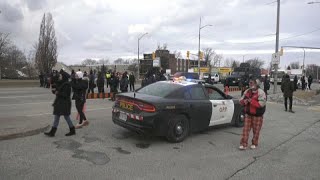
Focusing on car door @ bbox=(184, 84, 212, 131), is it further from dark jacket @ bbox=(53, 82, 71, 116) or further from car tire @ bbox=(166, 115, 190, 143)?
dark jacket @ bbox=(53, 82, 71, 116)

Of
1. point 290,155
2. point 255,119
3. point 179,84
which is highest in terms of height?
point 179,84

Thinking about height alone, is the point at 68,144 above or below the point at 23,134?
below

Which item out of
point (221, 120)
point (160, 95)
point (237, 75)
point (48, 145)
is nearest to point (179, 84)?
point (160, 95)

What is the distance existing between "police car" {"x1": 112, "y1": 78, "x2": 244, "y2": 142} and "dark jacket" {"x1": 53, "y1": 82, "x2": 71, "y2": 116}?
117 cm

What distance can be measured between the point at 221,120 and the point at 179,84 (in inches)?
68.1

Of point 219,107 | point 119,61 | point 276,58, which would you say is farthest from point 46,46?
point 119,61

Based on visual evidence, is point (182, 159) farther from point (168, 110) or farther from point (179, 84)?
point (179, 84)

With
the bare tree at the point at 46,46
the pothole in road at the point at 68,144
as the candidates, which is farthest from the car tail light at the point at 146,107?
the bare tree at the point at 46,46

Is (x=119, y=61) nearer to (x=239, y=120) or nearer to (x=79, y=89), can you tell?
(x=239, y=120)

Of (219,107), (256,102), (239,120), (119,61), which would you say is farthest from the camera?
(119,61)

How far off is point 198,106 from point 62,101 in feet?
10.6

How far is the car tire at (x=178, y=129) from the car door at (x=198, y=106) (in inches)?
10.2

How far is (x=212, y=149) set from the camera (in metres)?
8.32

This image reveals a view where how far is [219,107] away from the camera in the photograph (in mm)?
10094
